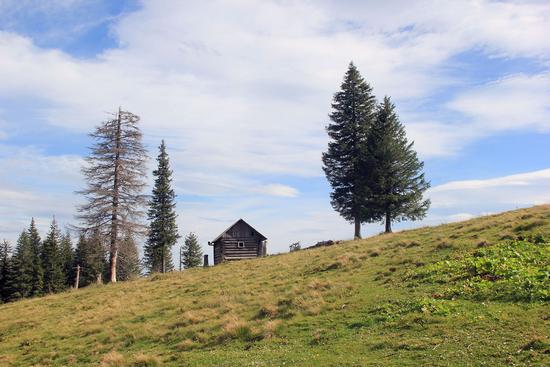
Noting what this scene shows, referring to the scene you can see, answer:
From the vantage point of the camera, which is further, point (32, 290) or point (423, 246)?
point (32, 290)

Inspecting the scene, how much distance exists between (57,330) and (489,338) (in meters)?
21.4

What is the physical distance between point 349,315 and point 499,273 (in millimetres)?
5427

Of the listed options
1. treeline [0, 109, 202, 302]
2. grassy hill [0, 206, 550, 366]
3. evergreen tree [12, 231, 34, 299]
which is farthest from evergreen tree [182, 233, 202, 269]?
grassy hill [0, 206, 550, 366]

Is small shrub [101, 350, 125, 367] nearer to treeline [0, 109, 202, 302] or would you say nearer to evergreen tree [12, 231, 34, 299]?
treeline [0, 109, 202, 302]

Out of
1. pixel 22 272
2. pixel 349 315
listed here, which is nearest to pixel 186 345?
pixel 349 315

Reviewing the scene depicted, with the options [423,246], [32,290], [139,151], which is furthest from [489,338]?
[32,290]

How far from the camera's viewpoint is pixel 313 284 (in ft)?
68.5

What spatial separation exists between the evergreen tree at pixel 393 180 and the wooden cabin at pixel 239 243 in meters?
15.1

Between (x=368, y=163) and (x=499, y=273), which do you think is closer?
(x=499, y=273)

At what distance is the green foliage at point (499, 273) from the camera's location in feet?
45.6

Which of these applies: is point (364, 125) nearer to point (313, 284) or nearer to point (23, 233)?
point (313, 284)

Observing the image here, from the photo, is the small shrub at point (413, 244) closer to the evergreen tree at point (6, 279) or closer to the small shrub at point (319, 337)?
the small shrub at point (319, 337)

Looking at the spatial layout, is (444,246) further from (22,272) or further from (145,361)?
(22,272)

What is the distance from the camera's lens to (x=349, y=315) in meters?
15.9
